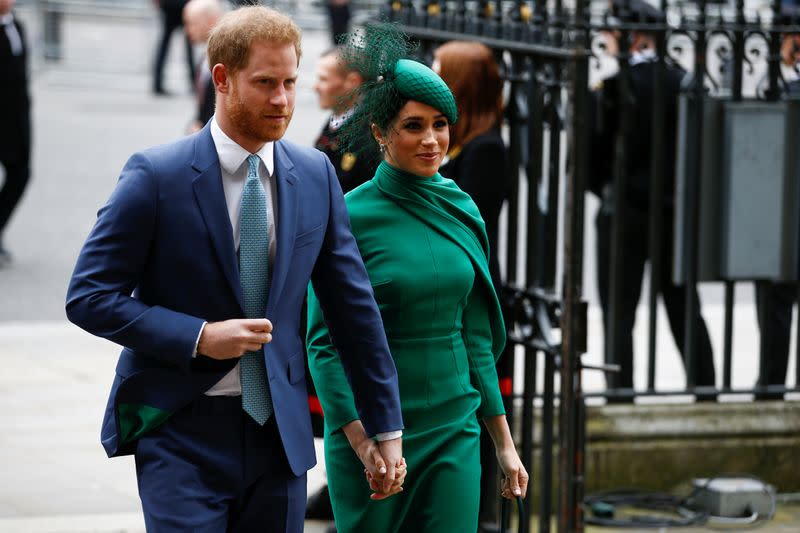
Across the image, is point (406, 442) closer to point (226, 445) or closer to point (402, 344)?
point (402, 344)

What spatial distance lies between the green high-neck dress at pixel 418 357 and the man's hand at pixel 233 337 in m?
0.61

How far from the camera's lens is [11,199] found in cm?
1140

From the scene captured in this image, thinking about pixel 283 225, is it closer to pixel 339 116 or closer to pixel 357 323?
pixel 357 323

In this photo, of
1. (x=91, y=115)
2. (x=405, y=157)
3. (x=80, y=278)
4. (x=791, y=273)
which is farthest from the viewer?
(x=91, y=115)

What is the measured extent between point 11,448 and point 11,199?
15.3 ft

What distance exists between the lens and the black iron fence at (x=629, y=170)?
18.0 feet

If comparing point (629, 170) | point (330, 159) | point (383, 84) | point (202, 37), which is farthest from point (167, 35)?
point (383, 84)

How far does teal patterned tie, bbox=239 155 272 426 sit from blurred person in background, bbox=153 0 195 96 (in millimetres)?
16976

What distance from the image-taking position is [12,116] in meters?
11.2

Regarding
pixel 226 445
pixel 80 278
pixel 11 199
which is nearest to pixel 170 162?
pixel 80 278

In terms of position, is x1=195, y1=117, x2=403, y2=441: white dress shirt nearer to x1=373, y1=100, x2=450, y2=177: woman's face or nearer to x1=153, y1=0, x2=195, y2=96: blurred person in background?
x1=373, y1=100, x2=450, y2=177: woman's face

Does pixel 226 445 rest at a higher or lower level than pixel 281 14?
lower

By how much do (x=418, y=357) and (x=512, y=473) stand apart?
14.8 inches

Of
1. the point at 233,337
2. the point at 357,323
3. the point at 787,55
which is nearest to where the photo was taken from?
the point at 233,337
